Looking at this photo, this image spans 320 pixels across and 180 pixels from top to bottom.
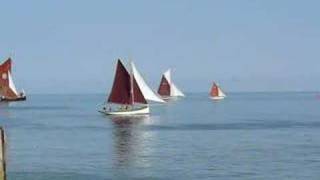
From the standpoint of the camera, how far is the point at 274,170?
49625mm

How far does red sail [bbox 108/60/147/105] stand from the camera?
111 metres

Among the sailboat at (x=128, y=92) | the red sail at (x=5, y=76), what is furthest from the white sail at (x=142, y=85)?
the red sail at (x=5, y=76)

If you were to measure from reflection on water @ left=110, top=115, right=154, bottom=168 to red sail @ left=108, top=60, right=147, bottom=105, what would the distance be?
3.19 meters

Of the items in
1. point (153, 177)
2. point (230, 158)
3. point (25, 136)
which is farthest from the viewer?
point (25, 136)

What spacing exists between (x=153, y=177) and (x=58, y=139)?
3463 centimetres

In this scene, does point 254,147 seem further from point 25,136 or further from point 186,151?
point 25,136

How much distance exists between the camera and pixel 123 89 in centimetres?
11238

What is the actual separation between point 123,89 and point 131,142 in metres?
38.6

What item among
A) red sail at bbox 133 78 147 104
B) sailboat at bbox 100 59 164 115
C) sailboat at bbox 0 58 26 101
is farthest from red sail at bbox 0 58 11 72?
red sail at bbox 133 78 147 104

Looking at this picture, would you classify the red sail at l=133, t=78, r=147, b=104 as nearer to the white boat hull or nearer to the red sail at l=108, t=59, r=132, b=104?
the red sail at l=108, t=59, r=132, b=104

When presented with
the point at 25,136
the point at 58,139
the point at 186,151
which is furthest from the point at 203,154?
the point at 25,136

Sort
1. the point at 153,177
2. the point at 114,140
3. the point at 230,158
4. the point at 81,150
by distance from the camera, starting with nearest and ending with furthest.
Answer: the point at 153,177, the point at 230,158, the point at 81,150, the point at 114,140

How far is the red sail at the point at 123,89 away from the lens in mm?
110750

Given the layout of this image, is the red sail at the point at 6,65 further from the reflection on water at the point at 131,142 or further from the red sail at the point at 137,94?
the red sail at the point at 137,94
